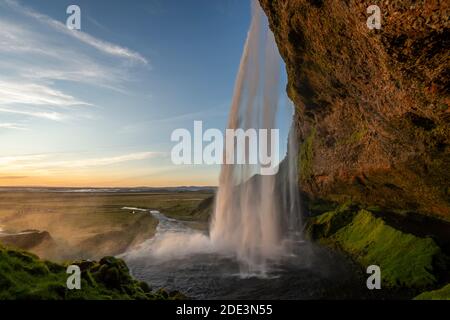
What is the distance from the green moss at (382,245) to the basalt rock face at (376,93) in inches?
157

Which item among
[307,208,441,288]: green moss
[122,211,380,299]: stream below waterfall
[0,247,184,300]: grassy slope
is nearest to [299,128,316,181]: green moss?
[307,208,441,288]: green moss

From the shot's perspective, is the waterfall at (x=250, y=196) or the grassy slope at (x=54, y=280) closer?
the grassy slope at (x=54, y=280)

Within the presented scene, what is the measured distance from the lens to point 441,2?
1007 cm

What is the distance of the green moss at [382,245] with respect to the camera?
58.3 ft

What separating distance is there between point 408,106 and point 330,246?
51.6 ft

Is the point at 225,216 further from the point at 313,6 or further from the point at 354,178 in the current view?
the point at 313,6

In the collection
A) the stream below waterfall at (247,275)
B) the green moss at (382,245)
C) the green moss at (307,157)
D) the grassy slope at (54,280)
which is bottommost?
the stream below waterfall at (247,275)

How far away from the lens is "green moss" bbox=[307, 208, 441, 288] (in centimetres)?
1777

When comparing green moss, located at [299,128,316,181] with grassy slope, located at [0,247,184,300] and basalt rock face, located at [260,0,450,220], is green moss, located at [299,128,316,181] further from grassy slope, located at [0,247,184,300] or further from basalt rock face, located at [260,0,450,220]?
grassy slope, located at [0,247,184,300]

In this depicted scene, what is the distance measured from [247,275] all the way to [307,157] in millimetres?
25936

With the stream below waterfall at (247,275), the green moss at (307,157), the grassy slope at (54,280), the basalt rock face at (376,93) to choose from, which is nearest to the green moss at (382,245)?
the stream below waterfall at (247,275)

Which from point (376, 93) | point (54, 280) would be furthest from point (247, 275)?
point (376, 93)

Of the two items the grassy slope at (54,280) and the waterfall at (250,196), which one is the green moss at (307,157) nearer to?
the waterfall at (250,196)
